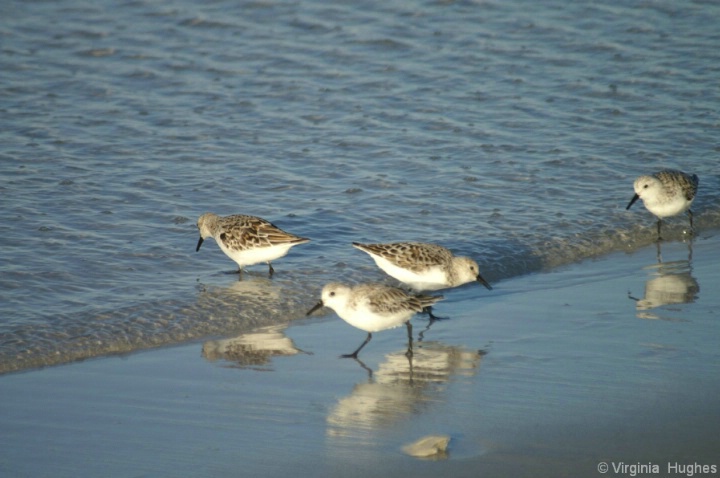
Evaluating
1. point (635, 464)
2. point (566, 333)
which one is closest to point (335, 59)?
point (566, 333)

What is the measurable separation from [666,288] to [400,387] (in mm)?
3196

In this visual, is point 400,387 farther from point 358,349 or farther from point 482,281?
point 482,281

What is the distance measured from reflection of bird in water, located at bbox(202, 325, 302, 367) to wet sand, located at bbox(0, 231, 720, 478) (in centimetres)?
2

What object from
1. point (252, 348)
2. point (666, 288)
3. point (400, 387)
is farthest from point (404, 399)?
point (666, 288)

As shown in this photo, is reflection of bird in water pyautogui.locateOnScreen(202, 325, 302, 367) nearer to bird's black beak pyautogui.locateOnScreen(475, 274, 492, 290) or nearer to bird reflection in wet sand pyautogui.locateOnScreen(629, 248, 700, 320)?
bird's black beak pyautogui.locateOnScreen(475, 274, 492, 290)

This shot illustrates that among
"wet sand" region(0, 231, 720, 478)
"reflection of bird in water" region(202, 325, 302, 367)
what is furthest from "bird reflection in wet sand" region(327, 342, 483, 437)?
"reflection of bird in water" region(202, 325, 302, 367)

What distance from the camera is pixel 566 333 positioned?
24.9 feet

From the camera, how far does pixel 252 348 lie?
761cm

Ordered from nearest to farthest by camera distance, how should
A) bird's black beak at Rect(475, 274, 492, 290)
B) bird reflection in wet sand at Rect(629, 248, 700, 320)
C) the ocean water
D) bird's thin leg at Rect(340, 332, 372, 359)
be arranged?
1. bird's thin leg at Rect(340, 332, 372, 359)
2. bird reflection in wet sand at Rect(629, 248, 700, 320)
3. bird's black beak at Rect(475, 274, 492, 290)
4. the ocean water

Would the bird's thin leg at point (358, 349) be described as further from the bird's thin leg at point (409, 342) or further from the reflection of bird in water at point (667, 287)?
the reflection of bird in water at point (667, 287)

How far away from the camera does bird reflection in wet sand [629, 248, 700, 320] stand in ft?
26.9

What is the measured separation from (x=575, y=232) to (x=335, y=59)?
724 cm

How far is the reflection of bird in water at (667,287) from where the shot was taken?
824 cm

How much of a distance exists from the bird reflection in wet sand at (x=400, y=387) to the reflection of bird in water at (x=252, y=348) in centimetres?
83
